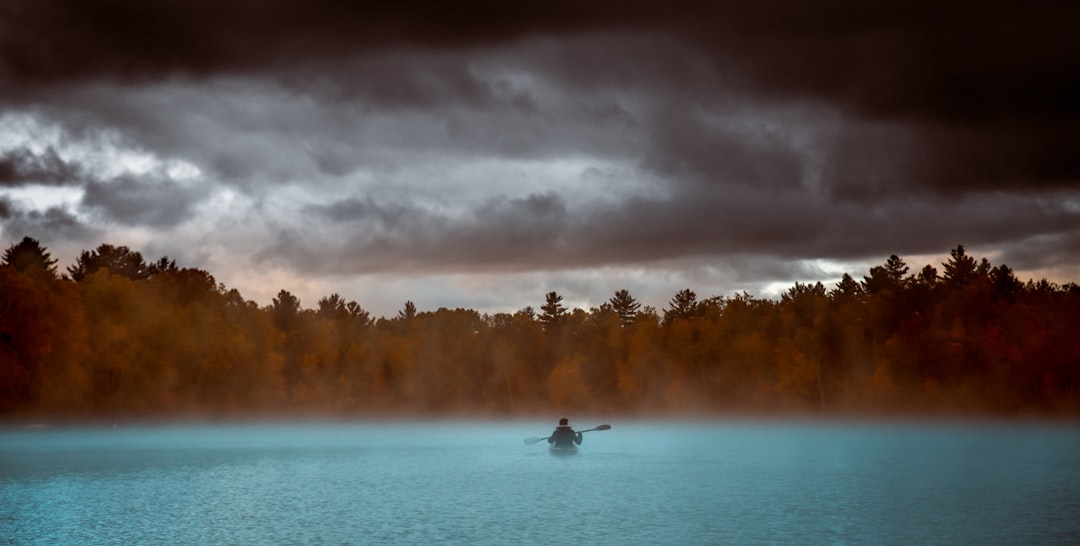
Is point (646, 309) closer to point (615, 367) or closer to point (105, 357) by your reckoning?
point (615, 367)

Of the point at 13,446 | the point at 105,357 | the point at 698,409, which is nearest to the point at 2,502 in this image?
the point at 13,446

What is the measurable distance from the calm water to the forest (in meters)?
32.1

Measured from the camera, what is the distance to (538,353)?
176 m

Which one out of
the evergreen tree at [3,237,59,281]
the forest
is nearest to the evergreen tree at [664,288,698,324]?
the forest

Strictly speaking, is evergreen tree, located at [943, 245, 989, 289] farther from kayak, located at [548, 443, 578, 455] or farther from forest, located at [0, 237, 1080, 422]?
kayak, located at [548, 443, 578, 455]

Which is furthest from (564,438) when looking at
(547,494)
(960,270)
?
(960,270)

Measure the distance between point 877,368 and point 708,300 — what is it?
5323cm

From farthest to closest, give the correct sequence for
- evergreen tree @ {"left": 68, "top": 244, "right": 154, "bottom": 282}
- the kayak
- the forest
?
evergreen tree @ {"left": 68, "top": 244, "right": 154, "bottom": 282}, the forest, the kayak

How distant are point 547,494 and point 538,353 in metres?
131

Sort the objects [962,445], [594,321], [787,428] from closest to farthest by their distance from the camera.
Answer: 1. [962,445]
2. [787,428]
3. [594,321]

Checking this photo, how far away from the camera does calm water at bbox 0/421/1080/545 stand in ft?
107

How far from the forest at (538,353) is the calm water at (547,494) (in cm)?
3213

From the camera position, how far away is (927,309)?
427ft

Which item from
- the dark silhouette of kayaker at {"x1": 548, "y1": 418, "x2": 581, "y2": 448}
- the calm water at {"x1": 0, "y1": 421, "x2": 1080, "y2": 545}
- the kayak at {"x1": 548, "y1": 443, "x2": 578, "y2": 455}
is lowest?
the calm water at {"x1": 0, "y1": 421, "x2": 1080, "y2": 545}
